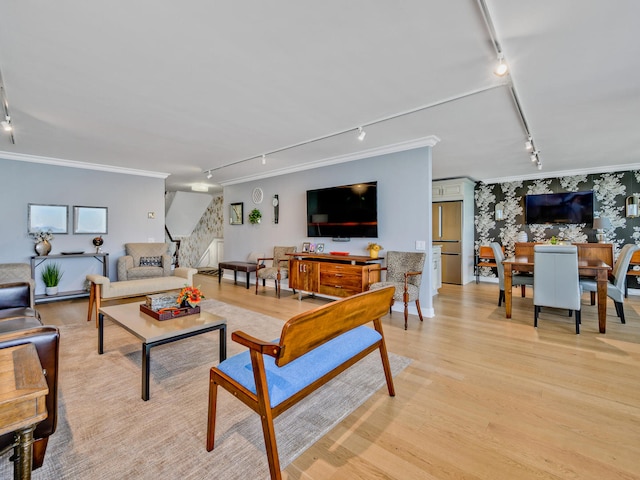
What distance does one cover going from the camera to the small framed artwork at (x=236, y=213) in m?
7.30

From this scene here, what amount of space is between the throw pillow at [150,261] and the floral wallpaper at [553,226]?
284 inches

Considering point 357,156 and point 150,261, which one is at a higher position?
point 357,156

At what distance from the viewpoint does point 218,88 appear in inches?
110

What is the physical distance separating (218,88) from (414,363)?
3.10 m

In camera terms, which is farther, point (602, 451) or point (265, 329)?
point (265, 329)

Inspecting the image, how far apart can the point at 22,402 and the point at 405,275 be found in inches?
147

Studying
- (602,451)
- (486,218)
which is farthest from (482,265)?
(602,451)

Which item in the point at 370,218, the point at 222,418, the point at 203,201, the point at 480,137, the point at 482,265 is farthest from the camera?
the point at 203,201

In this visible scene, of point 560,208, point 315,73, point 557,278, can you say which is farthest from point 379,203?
point 560,208

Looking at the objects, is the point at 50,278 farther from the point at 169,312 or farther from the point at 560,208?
the point at 560,208

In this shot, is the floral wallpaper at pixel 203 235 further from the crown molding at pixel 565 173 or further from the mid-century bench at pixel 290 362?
the mid-century bench at pixel 290 362

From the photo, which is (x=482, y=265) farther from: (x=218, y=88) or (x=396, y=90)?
(x=218, y=88)

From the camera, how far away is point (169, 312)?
9.04 feet

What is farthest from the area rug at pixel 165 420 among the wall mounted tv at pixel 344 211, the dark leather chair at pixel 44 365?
the wall mounted tv at pixel 344 211
